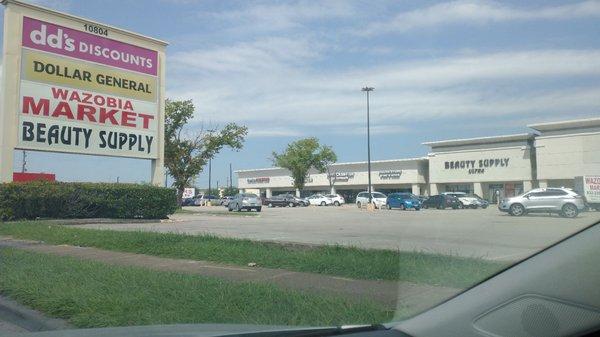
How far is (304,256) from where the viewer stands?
1038cm

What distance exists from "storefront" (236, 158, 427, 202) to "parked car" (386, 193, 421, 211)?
2408 centimetres

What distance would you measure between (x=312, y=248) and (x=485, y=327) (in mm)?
9014

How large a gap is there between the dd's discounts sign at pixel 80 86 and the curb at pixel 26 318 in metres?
17.3

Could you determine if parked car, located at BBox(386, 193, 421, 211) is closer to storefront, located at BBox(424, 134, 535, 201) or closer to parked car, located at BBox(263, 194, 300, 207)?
storefront, located at BBox(424, 134, 535, 201)

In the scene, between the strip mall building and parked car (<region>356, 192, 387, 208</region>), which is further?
parked car (<region>356, 192, 387, 208</region>)

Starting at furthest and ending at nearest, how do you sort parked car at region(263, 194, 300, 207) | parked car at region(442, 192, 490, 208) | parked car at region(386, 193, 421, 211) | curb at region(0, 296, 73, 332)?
parked car at region(263, 194, 300, 207), parked car at region(386, 193, 421, 211), parked car at region(442, 192, 490, 208), curb at region(0, 296, 73, 332)

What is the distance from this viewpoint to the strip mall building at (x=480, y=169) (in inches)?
204

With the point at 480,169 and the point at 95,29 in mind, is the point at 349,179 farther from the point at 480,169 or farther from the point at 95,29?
the point at 95,29

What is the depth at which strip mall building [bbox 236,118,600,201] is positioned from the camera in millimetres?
5193

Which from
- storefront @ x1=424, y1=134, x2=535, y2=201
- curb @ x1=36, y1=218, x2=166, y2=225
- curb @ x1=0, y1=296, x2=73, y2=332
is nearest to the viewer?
curb @ x1=0, y1=296, x2=73, y2=332

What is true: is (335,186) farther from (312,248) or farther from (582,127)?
(582,127)

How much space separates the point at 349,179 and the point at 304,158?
22.7 ft

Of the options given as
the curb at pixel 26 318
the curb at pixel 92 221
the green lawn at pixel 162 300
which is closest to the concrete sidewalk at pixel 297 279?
the green lawn at pixel 162 300

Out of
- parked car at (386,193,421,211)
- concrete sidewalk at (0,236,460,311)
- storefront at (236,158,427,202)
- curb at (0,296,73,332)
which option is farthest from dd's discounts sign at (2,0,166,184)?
storefront at (236,158,427,202)
